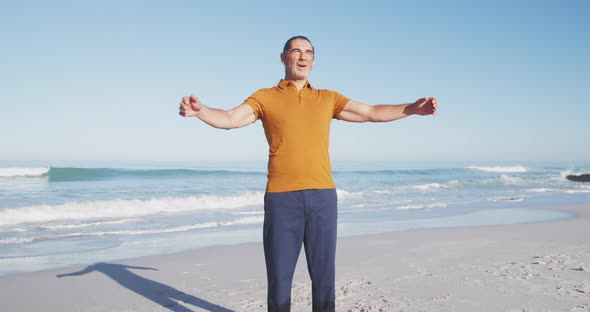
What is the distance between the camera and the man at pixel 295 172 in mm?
3109

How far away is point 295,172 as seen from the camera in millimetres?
3105

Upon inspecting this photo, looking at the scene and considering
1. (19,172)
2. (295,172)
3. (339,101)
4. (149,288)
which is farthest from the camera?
(19,172)

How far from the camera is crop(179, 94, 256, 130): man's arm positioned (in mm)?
2789

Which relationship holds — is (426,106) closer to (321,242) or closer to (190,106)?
(321,242)

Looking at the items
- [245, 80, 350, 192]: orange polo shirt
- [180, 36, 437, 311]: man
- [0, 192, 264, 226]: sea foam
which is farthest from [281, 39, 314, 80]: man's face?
[0, 192, 264, 226]: sea foam

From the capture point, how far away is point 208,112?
2926mm

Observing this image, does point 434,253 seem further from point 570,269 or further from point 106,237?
point 106,237

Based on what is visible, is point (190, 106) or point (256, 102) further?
point (256, 102)

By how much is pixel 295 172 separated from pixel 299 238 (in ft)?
1.48

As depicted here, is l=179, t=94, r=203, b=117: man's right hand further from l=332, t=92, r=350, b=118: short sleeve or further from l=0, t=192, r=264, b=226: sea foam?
l=0, t=192, r=264, b=226: sea foam

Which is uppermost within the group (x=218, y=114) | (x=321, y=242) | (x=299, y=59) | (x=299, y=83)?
(x=299, y=59)

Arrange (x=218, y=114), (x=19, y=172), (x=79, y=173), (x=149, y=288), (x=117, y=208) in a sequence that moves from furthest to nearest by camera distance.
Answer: (x=79, y=173) → (x=19, y=172) → (x=117, y=208) → (x=149, y=288) → (x=218, y=114)

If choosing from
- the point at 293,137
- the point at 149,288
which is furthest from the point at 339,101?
the point at 149,288

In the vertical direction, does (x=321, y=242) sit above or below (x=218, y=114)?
below
